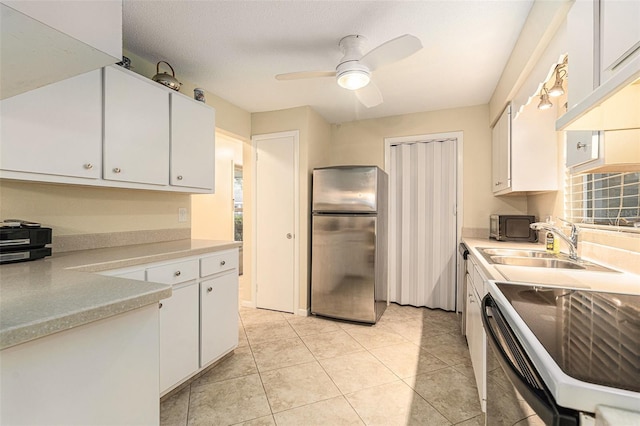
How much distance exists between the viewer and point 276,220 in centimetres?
335

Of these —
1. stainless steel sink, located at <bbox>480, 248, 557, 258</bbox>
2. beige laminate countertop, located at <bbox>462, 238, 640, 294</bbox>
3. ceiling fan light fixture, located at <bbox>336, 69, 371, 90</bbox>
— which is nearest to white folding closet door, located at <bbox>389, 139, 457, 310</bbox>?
stainless steel sink, located at <bbox>480, 248, 557, 258</bbox>

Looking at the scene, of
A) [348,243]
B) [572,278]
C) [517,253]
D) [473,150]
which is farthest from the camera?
[473,150]

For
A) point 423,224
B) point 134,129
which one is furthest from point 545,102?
point 134,129

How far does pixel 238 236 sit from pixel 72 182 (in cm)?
409

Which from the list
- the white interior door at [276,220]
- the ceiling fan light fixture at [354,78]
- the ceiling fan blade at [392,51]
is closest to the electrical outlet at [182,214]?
the white interior door at [276,220]

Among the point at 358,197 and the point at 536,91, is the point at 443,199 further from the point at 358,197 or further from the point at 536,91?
the point at 536,91

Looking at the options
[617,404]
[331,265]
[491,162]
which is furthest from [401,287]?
[617,404]

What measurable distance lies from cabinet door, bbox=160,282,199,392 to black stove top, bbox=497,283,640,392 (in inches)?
69.2

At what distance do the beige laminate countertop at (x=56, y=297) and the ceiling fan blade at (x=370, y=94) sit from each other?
1875 mm

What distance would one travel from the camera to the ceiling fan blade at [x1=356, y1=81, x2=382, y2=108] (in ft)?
6.83

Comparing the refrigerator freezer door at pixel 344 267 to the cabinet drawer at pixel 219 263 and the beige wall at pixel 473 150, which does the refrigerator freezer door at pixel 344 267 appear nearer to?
the cabinet drawer at pixel 219 263

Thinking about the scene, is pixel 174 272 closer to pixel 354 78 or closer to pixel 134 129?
pixel 134 129

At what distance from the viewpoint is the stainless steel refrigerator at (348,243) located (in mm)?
2922

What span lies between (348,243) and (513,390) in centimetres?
229
